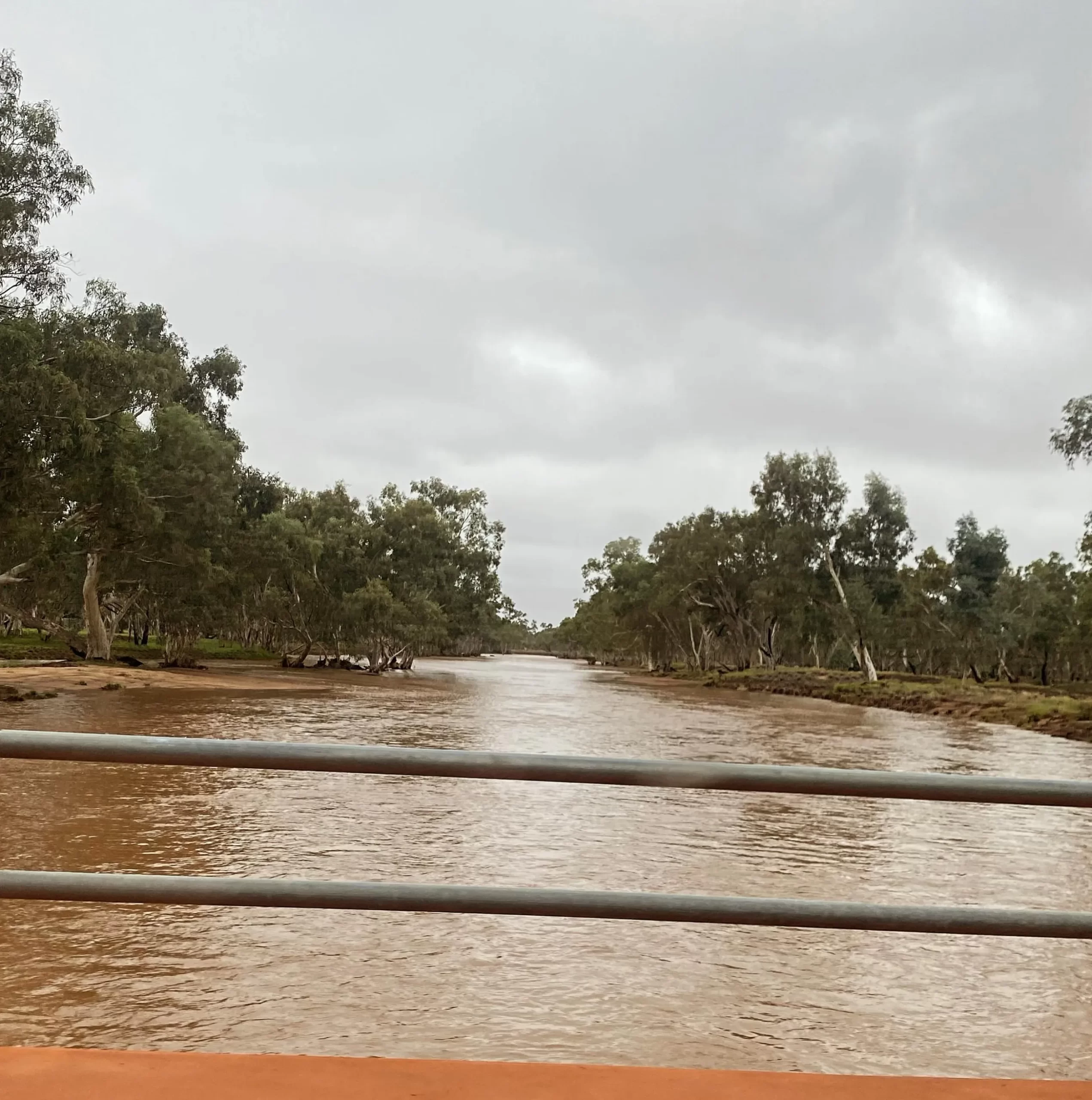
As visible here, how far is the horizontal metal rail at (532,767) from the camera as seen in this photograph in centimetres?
211

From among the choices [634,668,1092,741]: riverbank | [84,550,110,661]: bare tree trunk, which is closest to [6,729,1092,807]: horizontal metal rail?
[634,668,1092,741]: riverbank

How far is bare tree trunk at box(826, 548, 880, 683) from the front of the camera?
55.5 m

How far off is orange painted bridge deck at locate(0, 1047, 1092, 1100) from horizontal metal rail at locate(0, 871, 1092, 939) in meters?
0.36

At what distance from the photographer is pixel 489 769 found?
2176 millimetres

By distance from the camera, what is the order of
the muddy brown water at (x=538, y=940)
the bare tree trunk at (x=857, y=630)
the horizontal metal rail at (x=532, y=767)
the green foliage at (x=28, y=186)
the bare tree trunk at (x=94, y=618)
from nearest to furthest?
the horizontal metal rail at (x=532, y=767), the muddy brown water at (x=538, y=940), the green foliage at (x=28, y=186), the bare tree trunk at (x=94, y=618), the bare tree trunk at (x=857, y=630)

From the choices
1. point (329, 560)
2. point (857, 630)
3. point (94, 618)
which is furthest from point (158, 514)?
point (857, 630)

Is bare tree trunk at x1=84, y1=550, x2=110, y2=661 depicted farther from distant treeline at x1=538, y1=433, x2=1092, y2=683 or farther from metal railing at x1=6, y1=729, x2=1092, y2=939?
metal railing at x1=6, y1=729, x2=1092, y2=939

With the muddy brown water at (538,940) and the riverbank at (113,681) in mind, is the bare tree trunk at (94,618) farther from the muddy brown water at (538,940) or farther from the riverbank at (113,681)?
the muddy brown water at (538,940)

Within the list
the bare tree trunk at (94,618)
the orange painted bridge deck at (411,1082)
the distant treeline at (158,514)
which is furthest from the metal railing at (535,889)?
the bare tree trunk at (94,618)

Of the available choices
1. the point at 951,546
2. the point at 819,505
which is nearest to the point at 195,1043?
the point at 819,505

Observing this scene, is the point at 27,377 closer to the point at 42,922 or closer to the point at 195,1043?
the point at 42,922

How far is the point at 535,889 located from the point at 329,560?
60454 millimetres

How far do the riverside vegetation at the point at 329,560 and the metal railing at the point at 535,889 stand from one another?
25.9 m

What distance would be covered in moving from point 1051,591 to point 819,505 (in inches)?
1123
